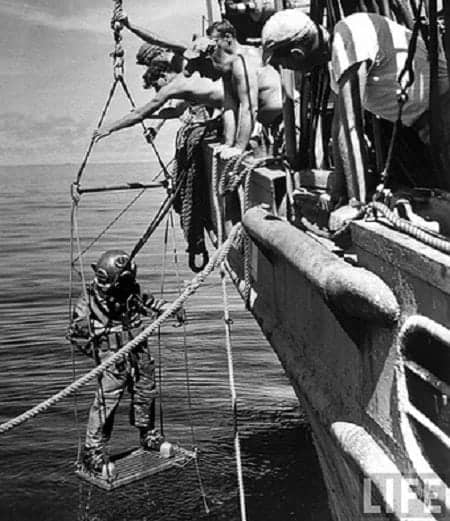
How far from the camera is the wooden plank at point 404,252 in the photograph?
9.87 ft

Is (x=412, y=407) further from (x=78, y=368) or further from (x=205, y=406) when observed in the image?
(x=78, y=368)

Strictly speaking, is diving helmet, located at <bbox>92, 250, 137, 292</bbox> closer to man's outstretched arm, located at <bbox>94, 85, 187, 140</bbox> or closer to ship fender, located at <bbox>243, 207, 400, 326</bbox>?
man's outstretched arm, located at <bbox>94, 85, 187, 140</bbox>

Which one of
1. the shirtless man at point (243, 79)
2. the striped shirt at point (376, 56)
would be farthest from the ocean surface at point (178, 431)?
the striped shirt at point (376, 56)

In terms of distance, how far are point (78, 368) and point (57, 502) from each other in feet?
19.1

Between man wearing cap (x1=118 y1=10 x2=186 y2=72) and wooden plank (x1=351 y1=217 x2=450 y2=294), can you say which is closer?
wooden plank (x1=351 y1=217 x2=450 y2=294)

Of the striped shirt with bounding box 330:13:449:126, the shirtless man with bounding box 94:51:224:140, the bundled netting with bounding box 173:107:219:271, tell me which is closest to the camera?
the striped shirt with bounding box 330:13:449:126

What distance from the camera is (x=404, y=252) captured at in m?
3.30

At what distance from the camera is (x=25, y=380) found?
13.5 meters

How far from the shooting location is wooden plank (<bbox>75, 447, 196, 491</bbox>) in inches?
290

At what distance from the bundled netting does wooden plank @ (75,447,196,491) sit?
2.71 m

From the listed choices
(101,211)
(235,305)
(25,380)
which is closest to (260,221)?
(25,380)

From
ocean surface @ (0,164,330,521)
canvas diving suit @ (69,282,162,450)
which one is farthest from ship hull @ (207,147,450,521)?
ocean surface @ (0,164,330,521)

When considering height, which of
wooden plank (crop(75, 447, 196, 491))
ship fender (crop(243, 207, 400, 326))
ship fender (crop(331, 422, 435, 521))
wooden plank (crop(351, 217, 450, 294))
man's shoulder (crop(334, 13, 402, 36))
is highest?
man's shoulder (crop(334, 13, 402, 36))

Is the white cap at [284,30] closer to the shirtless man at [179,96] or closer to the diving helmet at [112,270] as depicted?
the diving helmet at [112,270]
